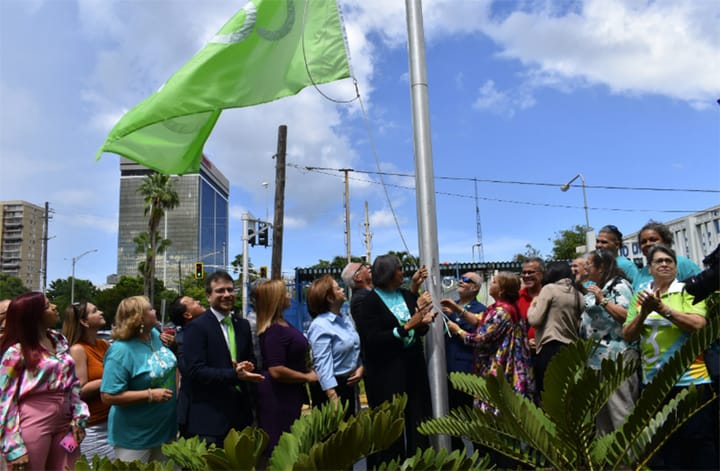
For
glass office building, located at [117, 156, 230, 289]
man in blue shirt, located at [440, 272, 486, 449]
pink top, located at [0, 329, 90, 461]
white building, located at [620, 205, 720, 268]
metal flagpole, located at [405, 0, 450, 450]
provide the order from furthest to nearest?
glass office building, located at [117, 156, 230, 289] < white building, located at [620, 205, 720, 268] < man in blue shirt, located at [440, 272, 486, 449] < metal flagpole, located at [405, 0, 450, 450] < pink top, located at [0, 329, 90, 461]

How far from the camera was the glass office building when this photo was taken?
A: 11756cm

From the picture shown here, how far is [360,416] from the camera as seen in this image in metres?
2.24

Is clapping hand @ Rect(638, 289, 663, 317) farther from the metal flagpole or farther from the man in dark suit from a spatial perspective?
the man in dark suit

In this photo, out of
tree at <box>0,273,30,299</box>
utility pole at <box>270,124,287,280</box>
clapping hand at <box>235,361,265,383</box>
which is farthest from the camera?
tree at <box>0,273,30,299</box>

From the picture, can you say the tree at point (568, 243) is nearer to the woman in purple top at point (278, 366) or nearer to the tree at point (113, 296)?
the woman in purple top at point (278, 366)

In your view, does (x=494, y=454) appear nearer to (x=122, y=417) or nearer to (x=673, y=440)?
(x=673, y=440)

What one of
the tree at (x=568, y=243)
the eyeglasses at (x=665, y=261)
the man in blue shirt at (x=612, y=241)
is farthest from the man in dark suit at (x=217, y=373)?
the tree at (x=568, y=243)

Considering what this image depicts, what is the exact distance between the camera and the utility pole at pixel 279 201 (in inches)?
625

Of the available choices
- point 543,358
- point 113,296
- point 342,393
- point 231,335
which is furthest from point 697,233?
point 113,296

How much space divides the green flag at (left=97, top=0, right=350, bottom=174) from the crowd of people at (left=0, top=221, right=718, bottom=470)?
1359mm

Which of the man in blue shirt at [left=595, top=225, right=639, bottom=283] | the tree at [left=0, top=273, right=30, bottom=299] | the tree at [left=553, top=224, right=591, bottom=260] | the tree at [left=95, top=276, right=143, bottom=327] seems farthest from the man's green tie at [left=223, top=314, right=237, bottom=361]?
the tree at [left=0, top=273, right=30, bottom=299]

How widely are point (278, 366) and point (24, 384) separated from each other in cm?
166

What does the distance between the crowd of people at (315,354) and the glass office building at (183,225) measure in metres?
95.1

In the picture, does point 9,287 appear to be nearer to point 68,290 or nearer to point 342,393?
point 68,290
